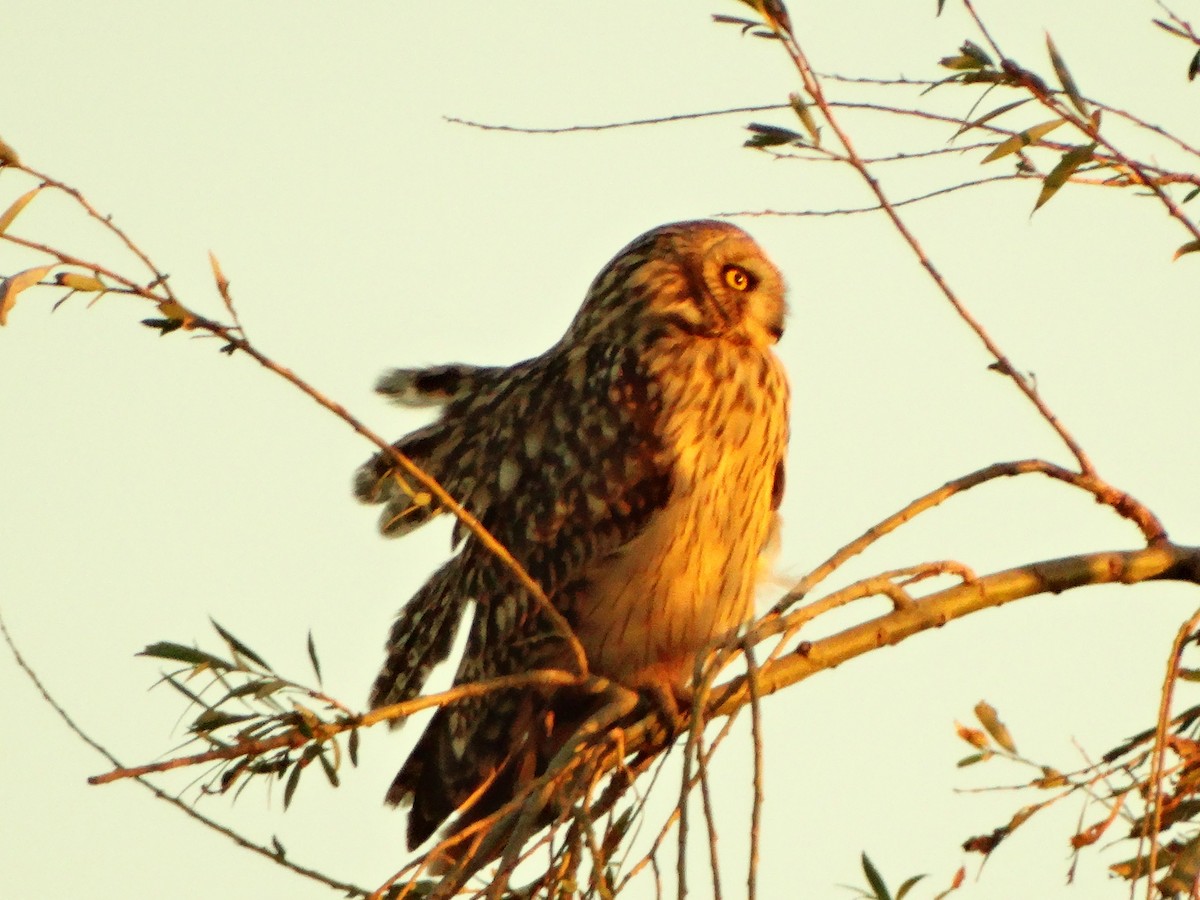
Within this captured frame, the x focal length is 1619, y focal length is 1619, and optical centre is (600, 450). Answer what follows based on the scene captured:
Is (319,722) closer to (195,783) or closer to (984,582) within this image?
(195,783)

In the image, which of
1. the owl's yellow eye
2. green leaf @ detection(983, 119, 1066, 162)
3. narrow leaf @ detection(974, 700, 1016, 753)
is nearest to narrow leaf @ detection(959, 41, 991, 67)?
green leaf @ detection(983, 119, 1066, 162)

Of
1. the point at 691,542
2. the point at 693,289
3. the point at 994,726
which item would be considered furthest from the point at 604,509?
the point at 994,726

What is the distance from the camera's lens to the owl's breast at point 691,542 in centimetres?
335

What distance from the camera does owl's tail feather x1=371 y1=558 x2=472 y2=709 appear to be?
3.53 m

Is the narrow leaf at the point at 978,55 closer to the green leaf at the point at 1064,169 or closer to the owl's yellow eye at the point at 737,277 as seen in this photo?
the green leaf at the point at 1064,169

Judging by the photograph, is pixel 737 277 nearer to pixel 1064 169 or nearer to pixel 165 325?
pixel 1064 169

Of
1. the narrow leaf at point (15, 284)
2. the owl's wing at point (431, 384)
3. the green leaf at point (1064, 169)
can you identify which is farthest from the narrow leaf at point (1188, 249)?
the owl's wing at point (431, 384)

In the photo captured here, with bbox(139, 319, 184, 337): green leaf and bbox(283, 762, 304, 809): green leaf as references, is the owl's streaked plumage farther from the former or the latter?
bbox(139, 319, 184, 337): green leaf

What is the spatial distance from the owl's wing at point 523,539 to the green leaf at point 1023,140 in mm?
1414

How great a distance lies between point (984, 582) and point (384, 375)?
81.1 inches

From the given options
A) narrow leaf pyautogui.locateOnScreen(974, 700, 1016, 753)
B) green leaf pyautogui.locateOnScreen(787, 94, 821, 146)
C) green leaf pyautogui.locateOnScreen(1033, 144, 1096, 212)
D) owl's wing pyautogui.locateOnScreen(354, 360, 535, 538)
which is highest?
owl's wing pyautogui.locateOnScreen(354, 360, 535, 538)

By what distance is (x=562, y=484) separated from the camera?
11.6 ft

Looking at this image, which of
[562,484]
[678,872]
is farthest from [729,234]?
[678,872]

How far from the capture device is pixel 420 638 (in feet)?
11.9
